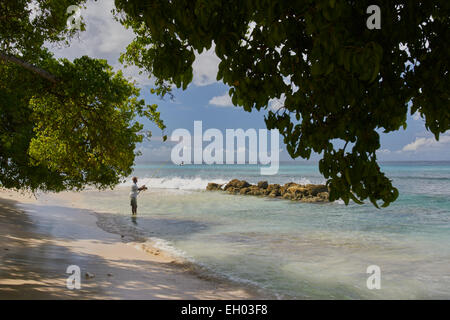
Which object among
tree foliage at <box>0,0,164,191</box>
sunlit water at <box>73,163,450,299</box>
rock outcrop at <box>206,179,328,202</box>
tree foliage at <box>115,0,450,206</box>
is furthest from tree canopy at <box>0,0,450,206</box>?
rock outcrop at <box>206,179,328,202</box>

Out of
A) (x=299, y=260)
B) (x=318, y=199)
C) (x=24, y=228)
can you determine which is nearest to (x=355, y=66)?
(x=299, y=260)

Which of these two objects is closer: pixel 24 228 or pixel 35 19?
pixel 35 19

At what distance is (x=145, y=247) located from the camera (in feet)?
44.4

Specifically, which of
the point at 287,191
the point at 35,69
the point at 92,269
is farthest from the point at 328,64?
→ the point at 287,191

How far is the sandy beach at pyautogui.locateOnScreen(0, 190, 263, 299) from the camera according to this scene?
7227 mm

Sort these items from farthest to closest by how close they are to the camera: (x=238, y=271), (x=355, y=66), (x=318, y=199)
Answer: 1. (x=318, y=199)
2. (x=238, y=271)
3. (x=355, y=66)

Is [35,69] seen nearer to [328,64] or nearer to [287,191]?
[328,64]

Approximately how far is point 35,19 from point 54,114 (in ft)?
8.90

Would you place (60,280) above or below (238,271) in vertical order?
above

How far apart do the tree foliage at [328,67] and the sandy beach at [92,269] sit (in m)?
5.12

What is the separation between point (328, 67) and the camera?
2.98 m

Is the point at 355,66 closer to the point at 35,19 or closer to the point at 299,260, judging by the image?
the point at 35,19

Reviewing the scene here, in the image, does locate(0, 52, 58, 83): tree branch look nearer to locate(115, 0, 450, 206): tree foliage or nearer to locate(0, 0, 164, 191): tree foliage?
locate(0, 0, 164, 191): tree foliage

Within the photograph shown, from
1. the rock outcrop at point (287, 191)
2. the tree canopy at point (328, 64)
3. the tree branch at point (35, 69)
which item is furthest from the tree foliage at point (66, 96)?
the rock outcrop at point (287, 191)
